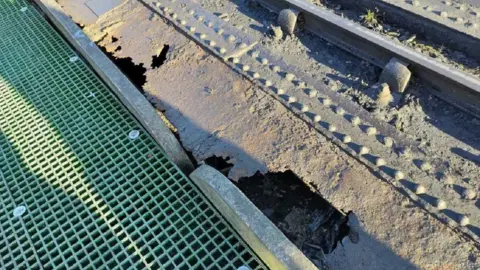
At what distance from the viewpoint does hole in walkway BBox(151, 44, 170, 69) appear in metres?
4.72

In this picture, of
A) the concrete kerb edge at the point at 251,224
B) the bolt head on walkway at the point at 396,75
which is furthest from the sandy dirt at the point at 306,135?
the concrete kerb edge at the point at 251,224

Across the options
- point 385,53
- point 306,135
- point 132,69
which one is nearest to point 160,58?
point 132,69

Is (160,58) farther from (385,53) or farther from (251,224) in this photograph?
(251,224)

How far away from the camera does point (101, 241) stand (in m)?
3.24

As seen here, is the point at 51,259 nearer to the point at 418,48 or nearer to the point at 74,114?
the point at 74,114

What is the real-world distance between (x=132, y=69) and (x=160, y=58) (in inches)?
13.9

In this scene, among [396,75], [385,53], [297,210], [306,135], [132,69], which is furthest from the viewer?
[132,69]

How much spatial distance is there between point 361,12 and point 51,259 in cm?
408

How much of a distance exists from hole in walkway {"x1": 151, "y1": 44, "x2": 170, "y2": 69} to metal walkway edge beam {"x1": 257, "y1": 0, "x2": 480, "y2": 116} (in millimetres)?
1474

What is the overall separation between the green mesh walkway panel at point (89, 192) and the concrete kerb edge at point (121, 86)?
0.13 m

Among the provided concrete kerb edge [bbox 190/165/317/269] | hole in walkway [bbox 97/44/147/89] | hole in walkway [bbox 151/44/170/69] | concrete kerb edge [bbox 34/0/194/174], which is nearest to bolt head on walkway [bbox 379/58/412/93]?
concrete kerb edge [bbox 190/165/317/269]

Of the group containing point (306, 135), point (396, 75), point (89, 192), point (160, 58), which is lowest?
point (89, 192)

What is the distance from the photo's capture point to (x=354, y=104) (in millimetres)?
3865

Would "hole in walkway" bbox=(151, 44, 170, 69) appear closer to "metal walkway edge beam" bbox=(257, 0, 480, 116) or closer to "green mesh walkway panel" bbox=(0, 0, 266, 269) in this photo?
"green mesh walkway panel" bbox=(0, 0, 266, 269)
